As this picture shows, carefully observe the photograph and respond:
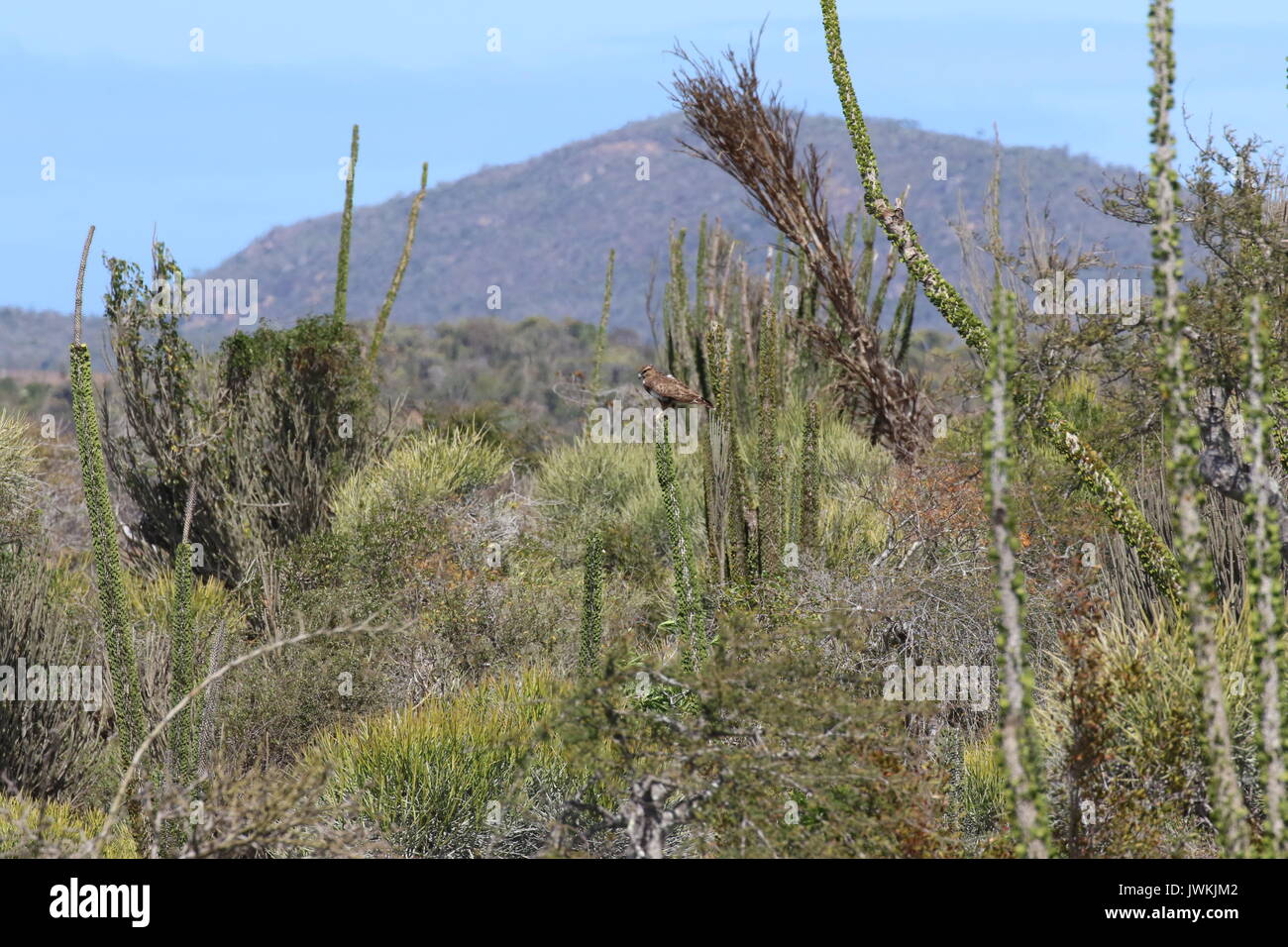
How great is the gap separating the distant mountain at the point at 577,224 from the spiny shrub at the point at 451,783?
108m

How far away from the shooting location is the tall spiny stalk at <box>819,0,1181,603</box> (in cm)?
529

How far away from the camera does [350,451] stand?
37.1 ft

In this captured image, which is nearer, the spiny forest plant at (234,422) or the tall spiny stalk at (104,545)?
the tall spiny stalk at (104,545)

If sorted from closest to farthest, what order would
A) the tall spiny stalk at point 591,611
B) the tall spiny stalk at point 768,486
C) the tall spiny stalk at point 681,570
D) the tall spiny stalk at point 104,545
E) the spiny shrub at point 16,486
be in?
1. the tall spiny stalk at point 104,545
2. the tall spiny stalk at point 681,570
3. the tall spiny stalk at point 591,611
4. the tall spiny stalk at point 768,486
5. the spiny shrub at point 16,486

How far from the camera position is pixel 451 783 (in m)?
5.27

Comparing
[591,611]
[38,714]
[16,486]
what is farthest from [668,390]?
[16,486]

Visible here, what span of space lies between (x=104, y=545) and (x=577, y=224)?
136613mm

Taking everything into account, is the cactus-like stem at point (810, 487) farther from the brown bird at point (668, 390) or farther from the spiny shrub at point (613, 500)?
the spiny shrub at point (613, 500)

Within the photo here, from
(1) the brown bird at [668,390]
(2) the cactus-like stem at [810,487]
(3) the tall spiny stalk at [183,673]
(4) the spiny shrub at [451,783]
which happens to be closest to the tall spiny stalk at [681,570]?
(1) the brown bird at [668,390]

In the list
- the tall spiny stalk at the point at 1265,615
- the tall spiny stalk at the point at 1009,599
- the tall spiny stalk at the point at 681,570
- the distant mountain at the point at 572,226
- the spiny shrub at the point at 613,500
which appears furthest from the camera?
the distant mountain at the point at 572,226

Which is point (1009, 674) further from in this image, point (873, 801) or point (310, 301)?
point (310, 301)

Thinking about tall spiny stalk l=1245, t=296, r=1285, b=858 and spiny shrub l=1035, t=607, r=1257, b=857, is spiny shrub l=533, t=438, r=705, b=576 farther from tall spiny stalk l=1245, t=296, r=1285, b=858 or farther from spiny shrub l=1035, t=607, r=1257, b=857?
tall spiny stalk l=1245, t=296, r=1285, b=858

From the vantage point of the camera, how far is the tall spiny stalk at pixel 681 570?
5496 mm

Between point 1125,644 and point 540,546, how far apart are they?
558 cm
